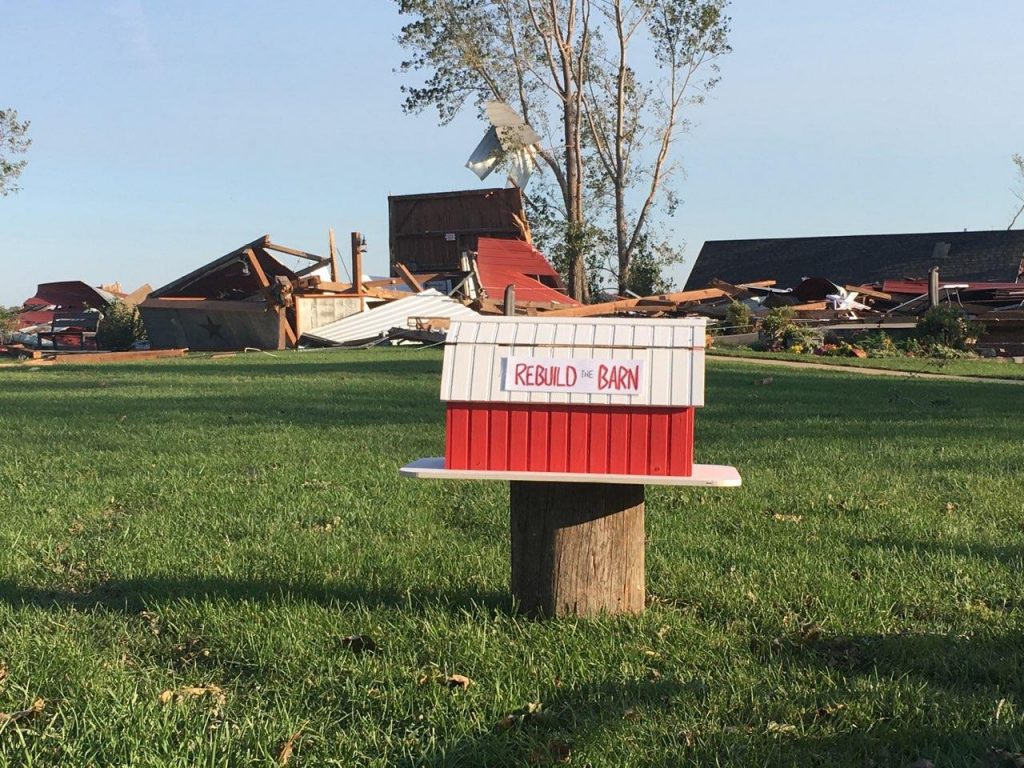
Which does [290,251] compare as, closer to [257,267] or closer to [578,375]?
[257,267]

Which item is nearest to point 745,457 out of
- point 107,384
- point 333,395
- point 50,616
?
point 50,616

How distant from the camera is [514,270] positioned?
35.6 meters

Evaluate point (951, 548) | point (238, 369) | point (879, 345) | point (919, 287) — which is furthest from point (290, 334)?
point (951, 548)

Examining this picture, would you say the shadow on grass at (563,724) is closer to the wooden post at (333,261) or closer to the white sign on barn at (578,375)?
the white sign on barn at (578,375)

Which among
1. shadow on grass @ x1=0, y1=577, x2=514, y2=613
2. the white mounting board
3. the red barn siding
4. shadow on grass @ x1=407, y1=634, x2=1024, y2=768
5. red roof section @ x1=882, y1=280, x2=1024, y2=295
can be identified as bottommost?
shadow on grass @ x1=0, y1=577, x2=514, y2=613

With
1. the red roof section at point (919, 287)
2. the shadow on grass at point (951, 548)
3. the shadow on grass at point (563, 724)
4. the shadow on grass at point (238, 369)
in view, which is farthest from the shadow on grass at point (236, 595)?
the red roof section at point (919, 287)

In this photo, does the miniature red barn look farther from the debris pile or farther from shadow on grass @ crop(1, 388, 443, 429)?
the debris pile

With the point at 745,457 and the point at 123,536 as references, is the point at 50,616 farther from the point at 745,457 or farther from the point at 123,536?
the point at 745,457

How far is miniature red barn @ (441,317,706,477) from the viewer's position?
12.6ft

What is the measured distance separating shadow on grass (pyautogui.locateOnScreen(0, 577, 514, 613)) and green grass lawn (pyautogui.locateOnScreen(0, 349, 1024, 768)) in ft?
0.07

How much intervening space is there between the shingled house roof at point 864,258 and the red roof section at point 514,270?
12531 mm

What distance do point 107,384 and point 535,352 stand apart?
45.0 feet

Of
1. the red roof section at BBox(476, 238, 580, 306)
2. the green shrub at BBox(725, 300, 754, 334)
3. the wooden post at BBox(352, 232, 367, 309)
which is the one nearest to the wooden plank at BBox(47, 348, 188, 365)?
the wooden post at BBox(352, 232, 367, 309)

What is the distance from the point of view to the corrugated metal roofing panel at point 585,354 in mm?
3822
